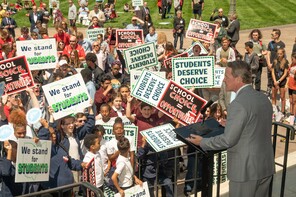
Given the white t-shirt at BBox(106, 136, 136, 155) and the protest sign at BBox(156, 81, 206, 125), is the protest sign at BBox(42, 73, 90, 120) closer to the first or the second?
the white t-shirt at BBox(106, 136, 136, 155)

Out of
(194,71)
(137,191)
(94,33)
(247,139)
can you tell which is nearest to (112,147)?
(137,191)

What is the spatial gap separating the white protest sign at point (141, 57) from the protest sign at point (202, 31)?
11.7ft

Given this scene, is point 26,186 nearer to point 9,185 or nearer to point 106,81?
point 9,185

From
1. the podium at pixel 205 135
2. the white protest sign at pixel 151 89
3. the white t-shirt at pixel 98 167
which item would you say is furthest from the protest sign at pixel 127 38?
the podium at pixel 205 135

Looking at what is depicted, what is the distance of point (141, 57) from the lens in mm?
12250

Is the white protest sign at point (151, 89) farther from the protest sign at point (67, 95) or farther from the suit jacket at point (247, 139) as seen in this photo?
the suit jacket at point (247, 139)

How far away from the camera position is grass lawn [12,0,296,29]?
31391 mm

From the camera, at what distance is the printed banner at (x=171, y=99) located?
9180 millimetres

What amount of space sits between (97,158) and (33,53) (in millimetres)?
5794

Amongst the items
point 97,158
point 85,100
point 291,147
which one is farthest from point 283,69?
point 97,158

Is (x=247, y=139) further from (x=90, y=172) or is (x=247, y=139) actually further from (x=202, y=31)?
(x=202, y=31)

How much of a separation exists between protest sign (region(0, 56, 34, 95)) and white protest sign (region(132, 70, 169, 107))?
2228 mm

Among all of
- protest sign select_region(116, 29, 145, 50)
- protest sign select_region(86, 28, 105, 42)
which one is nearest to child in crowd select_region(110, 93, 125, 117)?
protest sign select_region(116, 29, 145, 50)

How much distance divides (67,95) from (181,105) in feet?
6.46
